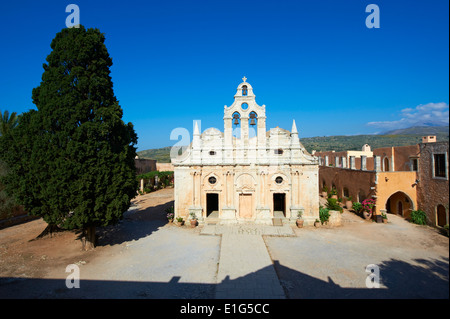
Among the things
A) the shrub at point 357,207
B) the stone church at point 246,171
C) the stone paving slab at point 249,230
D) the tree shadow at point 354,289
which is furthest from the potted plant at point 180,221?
the shrub at point 357,207

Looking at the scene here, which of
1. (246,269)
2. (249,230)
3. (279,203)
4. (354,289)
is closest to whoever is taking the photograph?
(354,289)

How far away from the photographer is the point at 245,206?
19516mm

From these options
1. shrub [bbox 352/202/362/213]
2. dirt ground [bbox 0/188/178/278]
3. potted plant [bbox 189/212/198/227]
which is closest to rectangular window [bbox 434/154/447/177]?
dirt ground [bbox 0/188/178/278]

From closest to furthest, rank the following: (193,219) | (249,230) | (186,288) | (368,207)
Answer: (186,288) < (249,230) < (193,219) < (368,207)

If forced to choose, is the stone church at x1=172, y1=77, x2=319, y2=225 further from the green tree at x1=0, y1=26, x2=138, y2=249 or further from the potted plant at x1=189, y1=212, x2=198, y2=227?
the green tree at x1=0, y1=26, x2=138, y2=249

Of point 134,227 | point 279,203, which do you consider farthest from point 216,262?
point 279,203

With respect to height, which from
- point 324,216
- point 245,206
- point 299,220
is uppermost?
point 245,206

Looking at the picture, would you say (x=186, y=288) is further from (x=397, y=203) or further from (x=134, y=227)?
(x=397, y=203)

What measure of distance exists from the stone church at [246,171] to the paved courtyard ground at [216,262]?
1524 millimetres

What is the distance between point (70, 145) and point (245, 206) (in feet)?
42.2

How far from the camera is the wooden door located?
766 inches

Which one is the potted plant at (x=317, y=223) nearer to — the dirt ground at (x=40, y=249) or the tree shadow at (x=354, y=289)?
the tree shadow at (x=354, y=289)

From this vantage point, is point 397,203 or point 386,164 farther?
point 386,164

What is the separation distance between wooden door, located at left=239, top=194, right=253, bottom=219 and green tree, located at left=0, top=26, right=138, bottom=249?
9.17 metres
